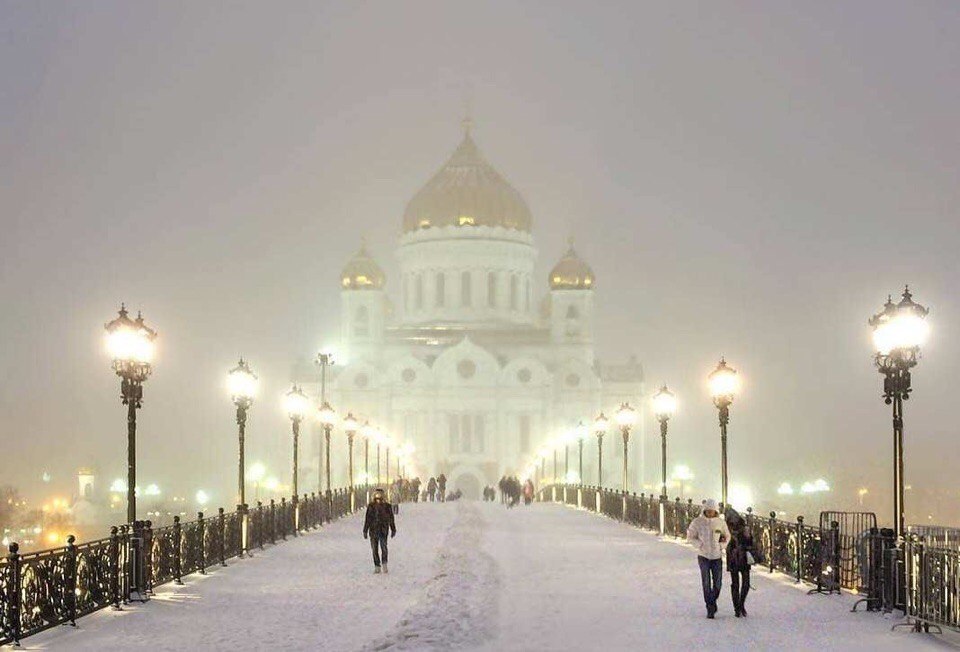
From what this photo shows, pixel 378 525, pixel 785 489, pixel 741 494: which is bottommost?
pixel 741 494

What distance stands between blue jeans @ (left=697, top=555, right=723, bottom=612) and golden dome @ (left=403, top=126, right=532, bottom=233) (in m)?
110

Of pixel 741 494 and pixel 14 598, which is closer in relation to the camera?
pixel 14 598

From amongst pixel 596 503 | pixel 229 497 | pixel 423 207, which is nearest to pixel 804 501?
pixel 423 207

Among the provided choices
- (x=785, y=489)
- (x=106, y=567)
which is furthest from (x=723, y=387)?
(x=785, y=489)

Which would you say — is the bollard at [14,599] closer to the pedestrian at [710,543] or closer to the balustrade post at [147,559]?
the balustrade post at [147,559]

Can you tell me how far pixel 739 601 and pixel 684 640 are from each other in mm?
2687

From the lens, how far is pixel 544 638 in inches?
749

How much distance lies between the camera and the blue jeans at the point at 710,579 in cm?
2119

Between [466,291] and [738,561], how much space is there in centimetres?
11059

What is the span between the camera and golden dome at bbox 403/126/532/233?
433 feet

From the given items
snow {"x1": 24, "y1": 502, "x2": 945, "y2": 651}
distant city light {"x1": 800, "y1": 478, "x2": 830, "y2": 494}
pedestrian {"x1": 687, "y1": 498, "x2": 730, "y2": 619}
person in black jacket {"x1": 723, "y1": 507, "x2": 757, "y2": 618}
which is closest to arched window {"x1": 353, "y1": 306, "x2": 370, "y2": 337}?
distant city light {"x1": 800, "y1": 478, "x2": 830, "y2": 494}

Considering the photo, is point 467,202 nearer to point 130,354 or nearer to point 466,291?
point 466,291

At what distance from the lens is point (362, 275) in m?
132

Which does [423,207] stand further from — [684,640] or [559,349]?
[684,640]
